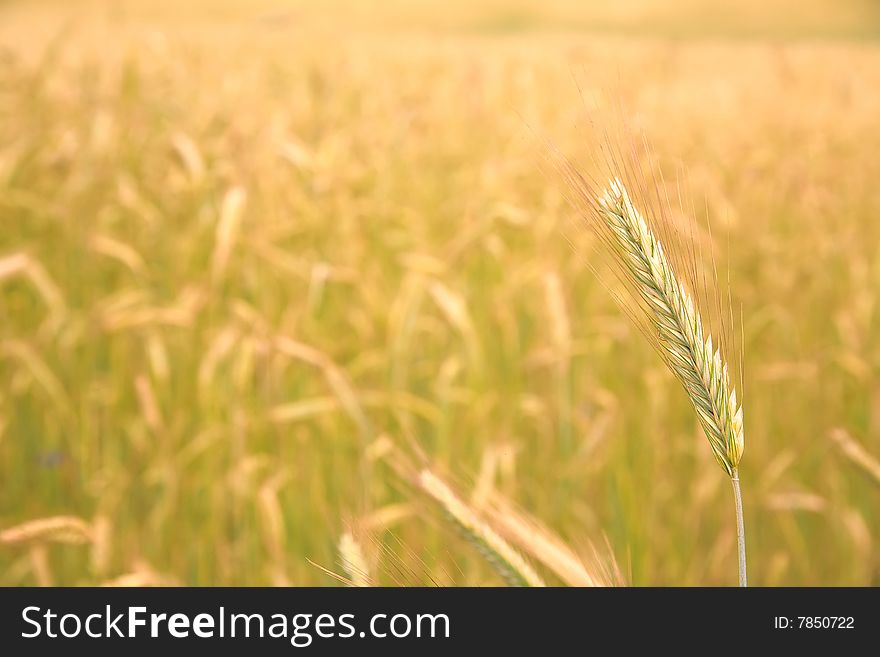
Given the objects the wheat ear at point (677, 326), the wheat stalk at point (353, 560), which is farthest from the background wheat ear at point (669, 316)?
the wheat stalk at point (353, 560)

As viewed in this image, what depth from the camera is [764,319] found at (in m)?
1.99

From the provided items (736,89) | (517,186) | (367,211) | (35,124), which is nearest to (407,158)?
(517,186)

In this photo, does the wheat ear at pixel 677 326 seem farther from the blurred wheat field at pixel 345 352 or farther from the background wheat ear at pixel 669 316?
the blurred wheat field at pixel 345 352

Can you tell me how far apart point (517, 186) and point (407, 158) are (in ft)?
1.36

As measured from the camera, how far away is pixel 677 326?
0.56 meters

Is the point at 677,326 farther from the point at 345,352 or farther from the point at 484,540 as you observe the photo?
the point at 345,352

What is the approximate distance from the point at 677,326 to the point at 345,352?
1366 millimetres

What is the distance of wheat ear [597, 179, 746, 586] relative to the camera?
53 cm

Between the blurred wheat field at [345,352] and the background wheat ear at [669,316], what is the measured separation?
0.55 m

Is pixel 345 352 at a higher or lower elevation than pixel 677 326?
higher

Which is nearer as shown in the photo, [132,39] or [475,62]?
[132,39]

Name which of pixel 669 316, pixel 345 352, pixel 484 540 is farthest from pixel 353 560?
pixel 345 352

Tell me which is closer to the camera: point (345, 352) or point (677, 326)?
point (677, 326)
